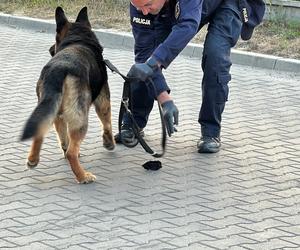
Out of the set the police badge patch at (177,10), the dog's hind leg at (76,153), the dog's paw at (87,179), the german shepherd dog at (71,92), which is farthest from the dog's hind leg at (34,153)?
the police badge patch at (177,10)

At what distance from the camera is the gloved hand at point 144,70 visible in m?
6.04

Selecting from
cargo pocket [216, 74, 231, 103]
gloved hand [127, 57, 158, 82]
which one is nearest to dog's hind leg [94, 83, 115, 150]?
gloved hand [127, 57, 158, 82]

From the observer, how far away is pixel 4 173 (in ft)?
20.5

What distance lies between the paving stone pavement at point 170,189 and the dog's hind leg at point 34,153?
10 cm

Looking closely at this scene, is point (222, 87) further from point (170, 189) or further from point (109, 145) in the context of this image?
point (170, 189)

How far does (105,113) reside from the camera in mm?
6660

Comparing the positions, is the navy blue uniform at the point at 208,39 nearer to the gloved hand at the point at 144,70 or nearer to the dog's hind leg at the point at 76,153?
the gloved hand at the point at 144,70

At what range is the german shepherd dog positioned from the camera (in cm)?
565

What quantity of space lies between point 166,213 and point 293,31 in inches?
226

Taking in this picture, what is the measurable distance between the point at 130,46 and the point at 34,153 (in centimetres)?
497

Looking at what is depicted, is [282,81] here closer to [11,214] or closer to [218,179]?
[218,179]

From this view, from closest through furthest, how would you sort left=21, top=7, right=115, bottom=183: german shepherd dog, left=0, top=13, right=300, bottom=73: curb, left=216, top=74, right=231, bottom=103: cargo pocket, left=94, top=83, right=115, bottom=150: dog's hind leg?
1. left=21, top=7, right=115, bottom=183: german shepherd dog
2. left=94, top=83, right=115, bottom=150: dog's hind leg
3. left=216, top=74, right=231, bottom=103: cargo pocket
4. left=0, top=13, right=300, bottom=73: curb

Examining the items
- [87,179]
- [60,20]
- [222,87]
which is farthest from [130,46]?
[87,179]

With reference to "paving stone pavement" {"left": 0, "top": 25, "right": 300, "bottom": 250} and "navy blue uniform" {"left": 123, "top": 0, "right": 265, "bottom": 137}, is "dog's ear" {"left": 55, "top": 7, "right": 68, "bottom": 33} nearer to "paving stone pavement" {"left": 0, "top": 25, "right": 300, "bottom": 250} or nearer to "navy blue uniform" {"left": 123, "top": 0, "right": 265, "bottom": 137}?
"navy blue uniform" {"left": 123, "top": 0, "right": 265, "bottom": 137}
